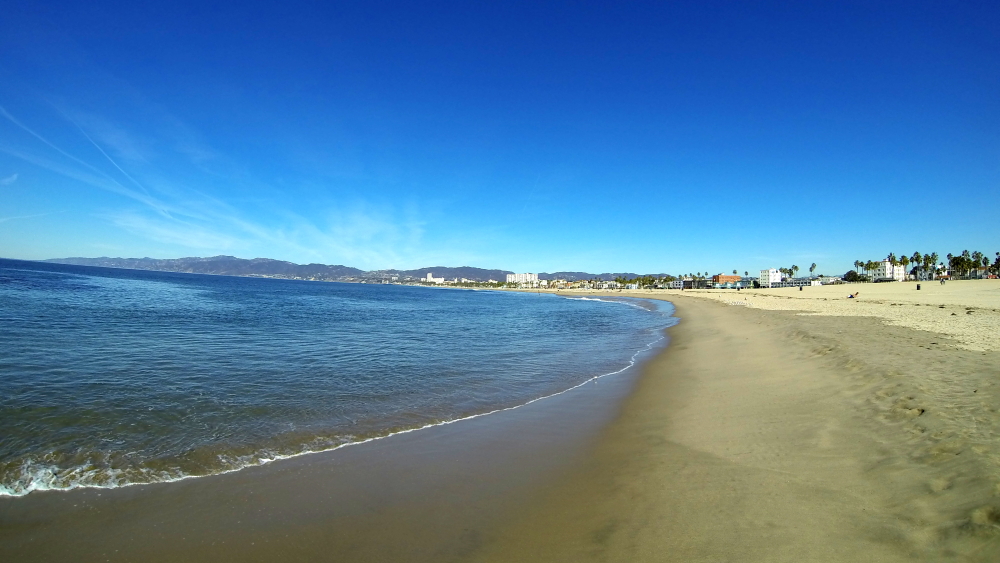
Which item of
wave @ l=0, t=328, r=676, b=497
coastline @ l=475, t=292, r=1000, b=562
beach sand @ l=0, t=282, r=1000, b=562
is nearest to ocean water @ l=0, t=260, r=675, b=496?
wave @ l=0, t=328, r=676, b=497

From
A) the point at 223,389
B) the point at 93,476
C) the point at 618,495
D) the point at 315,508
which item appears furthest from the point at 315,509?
the point at 223,389

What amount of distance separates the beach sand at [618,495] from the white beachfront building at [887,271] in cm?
17614

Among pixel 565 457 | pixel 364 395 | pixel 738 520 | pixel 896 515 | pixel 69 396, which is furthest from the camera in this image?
pixel 364 395

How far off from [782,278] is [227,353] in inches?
8225

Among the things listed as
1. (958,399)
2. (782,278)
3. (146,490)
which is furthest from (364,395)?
(782,278)

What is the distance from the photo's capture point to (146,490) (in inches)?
211

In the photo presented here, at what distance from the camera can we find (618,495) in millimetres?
5180

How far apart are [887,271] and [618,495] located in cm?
19130

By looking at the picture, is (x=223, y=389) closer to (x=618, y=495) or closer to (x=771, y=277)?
(x=618, y=495)

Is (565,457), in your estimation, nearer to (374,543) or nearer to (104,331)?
(374,543)

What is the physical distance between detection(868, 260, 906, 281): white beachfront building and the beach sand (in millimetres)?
176142

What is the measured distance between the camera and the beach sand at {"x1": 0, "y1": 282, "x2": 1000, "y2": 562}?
3914mm

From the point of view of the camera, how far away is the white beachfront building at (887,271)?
14050cm

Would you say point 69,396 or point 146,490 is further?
point 69,396
